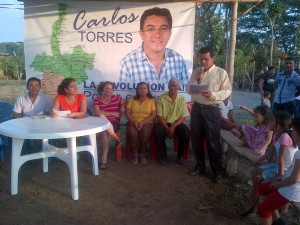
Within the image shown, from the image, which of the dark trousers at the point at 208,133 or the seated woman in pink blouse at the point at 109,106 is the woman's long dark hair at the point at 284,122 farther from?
the seated woman in pink blouse at the point at 109,106

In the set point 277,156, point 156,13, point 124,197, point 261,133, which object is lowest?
point 124,197

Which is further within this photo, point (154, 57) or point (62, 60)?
point (154, 57)

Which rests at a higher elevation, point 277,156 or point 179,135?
point 277,156

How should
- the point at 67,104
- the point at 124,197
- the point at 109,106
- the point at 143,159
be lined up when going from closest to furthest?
1. the point at 124,197
2. the point at 67,104
3. the point at 143,159
4. the point at 109,106

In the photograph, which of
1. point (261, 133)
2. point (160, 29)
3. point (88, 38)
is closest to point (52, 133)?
point (261, 133)

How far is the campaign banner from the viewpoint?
5355 mm

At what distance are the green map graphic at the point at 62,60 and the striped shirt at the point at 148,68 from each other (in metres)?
0.61

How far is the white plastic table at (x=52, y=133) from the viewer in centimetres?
336

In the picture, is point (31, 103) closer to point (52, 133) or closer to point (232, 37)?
point (52, 133)

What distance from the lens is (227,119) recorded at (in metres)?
5.32

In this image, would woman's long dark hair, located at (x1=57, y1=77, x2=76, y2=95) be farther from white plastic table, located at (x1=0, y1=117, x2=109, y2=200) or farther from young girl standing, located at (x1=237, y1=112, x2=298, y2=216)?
young girl standing, located at (x1=237, y1=112, x2=298, y2=216)

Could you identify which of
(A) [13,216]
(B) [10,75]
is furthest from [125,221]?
(B) [10,75]

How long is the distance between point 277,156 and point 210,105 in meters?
1.20

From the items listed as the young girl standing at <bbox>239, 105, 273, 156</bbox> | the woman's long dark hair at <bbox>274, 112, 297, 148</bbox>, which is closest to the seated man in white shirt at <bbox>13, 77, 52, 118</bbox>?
the young girl standing at <bbox>239, 105, 273, 156</bbox>
